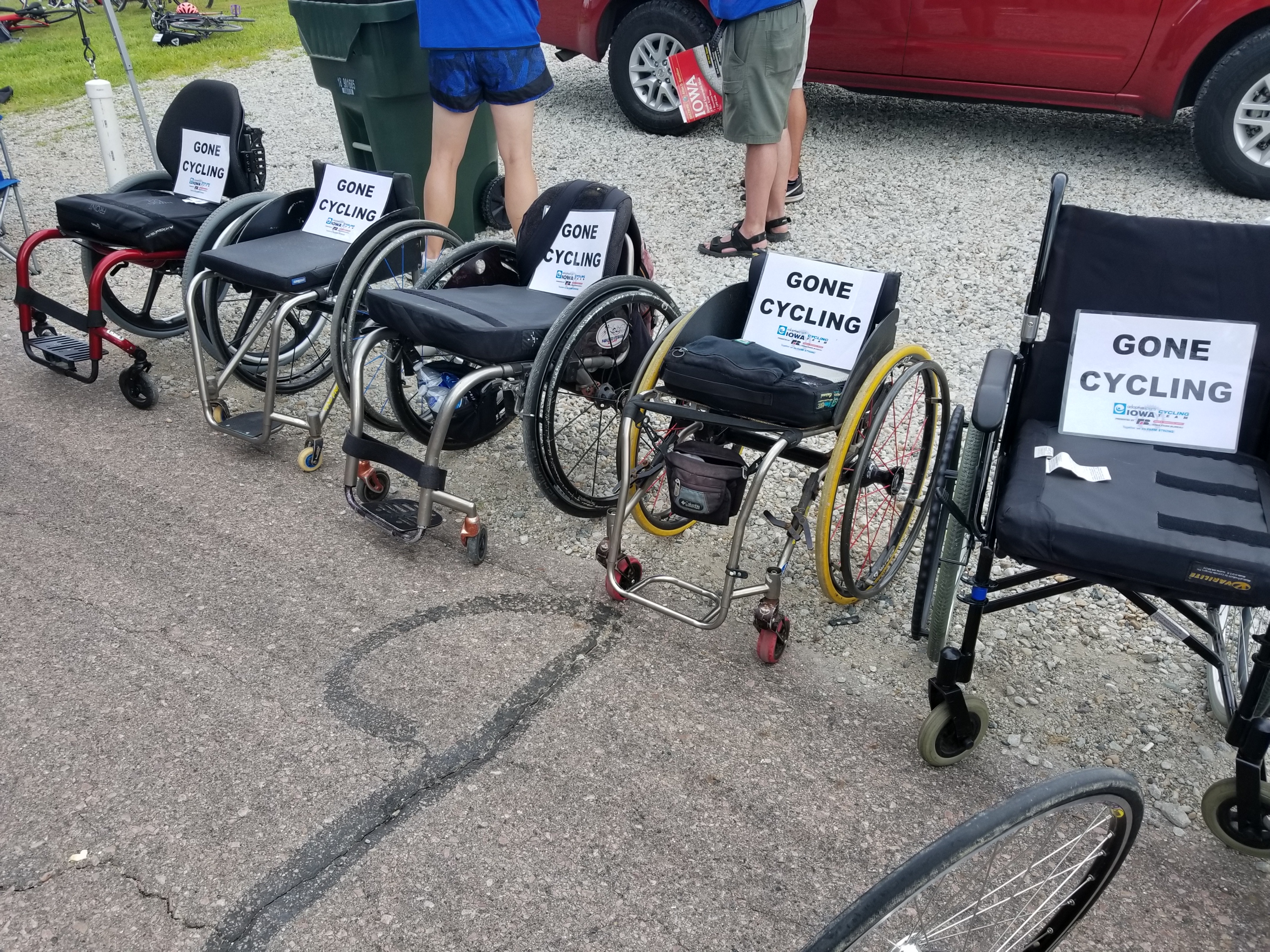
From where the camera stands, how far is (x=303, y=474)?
3760 mm

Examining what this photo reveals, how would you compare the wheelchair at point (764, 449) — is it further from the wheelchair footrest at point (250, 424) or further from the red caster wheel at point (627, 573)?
the wheelchair footrest at point (250, 424)

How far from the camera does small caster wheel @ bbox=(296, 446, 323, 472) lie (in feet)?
12.1

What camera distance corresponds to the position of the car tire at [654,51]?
631 centimetres

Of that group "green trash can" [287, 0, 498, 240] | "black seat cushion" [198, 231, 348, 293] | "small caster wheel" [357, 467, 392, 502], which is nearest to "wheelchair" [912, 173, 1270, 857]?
"small caster wheel" [357, 467, 392, 502]

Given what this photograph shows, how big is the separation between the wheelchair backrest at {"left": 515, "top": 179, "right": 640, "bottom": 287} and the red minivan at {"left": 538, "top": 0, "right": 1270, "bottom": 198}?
327 centimetres

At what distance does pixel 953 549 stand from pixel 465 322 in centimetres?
152

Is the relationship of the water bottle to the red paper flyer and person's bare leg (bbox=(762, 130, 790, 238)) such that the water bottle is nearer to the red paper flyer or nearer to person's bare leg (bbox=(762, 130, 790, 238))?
person's bare leg (bbox=(762, 130, 790, 238))

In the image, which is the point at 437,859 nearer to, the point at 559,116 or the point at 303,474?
Answer: the point at 303,474

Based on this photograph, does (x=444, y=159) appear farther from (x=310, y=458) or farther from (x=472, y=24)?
(x=310, y=458)

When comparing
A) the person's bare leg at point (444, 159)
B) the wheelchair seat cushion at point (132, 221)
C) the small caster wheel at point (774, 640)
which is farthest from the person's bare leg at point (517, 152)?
the small caster wheel at point (774, 640)

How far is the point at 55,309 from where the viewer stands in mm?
4234

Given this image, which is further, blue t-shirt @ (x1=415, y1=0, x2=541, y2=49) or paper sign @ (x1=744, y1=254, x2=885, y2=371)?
blue t-shirt @ (x1=415, y1=0, x2=541, y2=49)

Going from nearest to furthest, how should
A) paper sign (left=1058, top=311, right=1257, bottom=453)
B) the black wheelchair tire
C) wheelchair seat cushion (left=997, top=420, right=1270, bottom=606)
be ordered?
1. wheelchair seat cushion (left=997, top=420, right=1270, bottom=606)
2. the black wheelchair tire
3. paper sign (left=1058, top=311, right=1257, bottom=453)

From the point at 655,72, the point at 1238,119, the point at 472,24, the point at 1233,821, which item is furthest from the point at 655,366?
the point at 655,72
